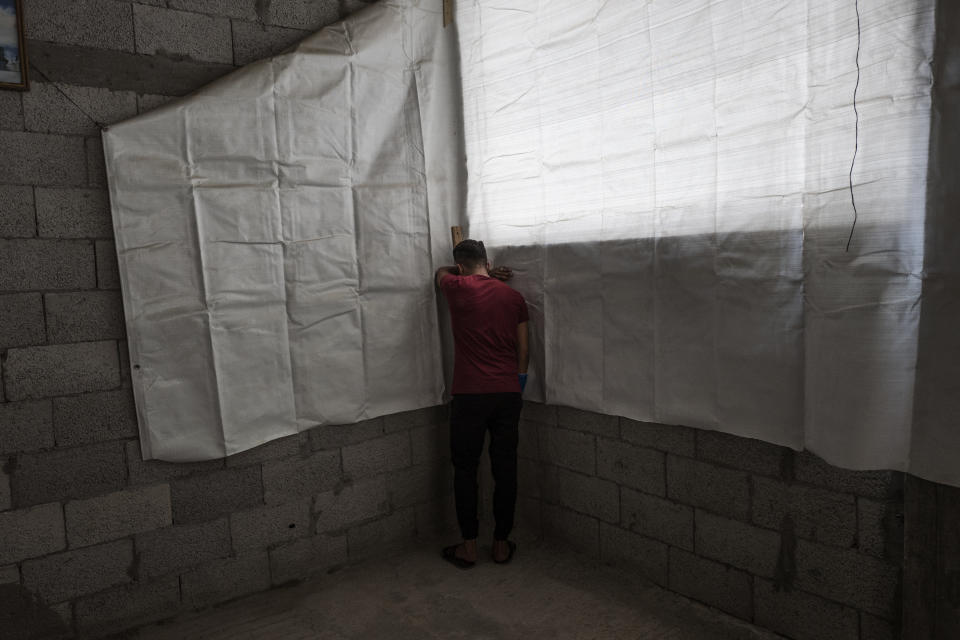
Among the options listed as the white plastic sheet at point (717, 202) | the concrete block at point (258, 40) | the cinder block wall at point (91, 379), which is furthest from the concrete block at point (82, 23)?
the white plastic sheet at point (717, 202)

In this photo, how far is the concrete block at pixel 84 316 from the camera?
2451 mm

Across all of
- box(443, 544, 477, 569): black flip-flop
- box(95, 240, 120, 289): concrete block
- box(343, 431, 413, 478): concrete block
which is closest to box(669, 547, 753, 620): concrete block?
box(443, 544, 477, 569): black flip-flop

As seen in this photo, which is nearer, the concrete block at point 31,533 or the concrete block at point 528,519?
the concrete block at point 31,533

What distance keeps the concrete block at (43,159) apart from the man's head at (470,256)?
156 centimetres

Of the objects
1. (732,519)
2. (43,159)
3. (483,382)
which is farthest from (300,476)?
(732,519)

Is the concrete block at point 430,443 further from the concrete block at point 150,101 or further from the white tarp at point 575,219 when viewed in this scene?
the concrete block at point 150,101

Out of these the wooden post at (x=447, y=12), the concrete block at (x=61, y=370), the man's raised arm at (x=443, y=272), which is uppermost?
the wooden post at (x=447, y=12)

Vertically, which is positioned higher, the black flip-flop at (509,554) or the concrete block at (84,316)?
the concrete block at (84,316)

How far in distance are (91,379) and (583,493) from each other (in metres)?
2.17

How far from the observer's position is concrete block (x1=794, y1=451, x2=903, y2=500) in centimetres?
203

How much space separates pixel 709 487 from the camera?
2527mm

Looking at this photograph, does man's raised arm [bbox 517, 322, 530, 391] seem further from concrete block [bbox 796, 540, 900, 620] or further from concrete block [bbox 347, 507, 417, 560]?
concrete block [bbox 796, 540, 900, 620]

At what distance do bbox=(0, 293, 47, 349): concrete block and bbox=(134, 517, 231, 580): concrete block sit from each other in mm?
895

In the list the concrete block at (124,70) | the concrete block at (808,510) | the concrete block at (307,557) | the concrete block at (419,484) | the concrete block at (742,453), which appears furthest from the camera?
the concrete block at (419,484)
